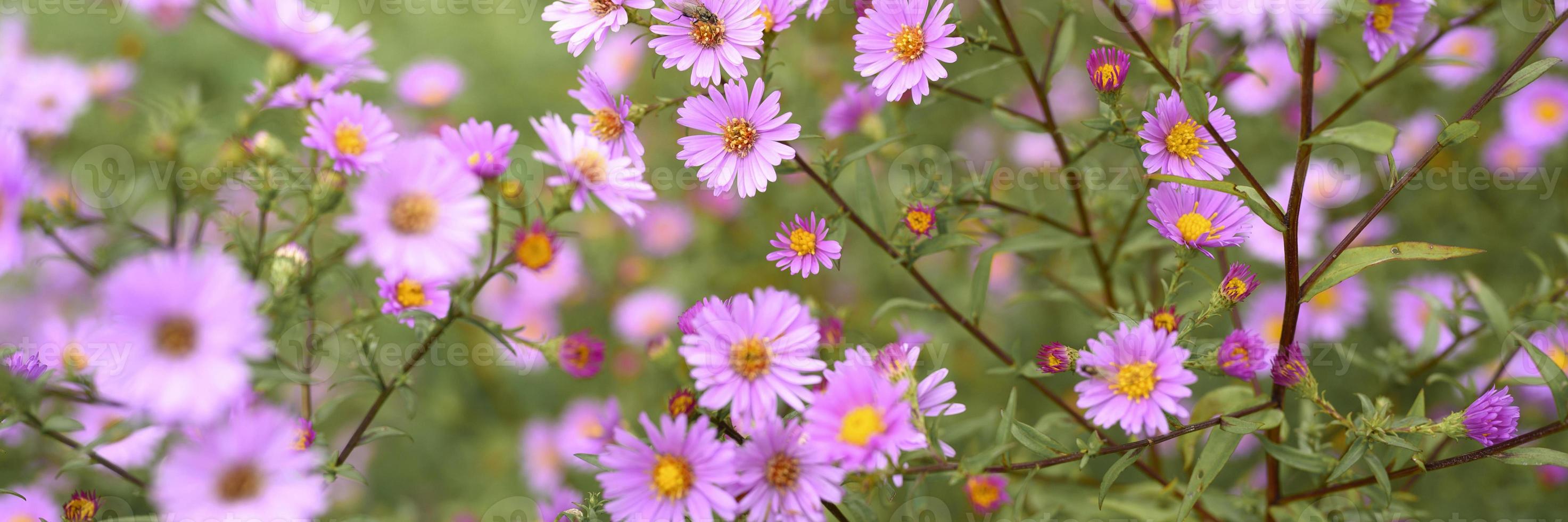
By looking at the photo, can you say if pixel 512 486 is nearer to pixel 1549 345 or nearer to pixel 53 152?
pixel 53 152

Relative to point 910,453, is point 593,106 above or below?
above

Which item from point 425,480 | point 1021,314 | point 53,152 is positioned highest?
point 53,152

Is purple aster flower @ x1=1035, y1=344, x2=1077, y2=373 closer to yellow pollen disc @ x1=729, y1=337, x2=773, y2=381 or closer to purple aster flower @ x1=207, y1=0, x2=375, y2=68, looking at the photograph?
yellow pollen disc @ x1=729, y1=337, x2=773, y2=381

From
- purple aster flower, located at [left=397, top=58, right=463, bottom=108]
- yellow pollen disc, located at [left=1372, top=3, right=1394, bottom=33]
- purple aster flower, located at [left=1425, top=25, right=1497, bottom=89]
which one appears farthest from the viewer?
purple aster flower, located at [left=397, top=58, right=463, bottom=108]

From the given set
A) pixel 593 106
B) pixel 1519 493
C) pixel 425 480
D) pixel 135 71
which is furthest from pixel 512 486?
pixel 1519 493

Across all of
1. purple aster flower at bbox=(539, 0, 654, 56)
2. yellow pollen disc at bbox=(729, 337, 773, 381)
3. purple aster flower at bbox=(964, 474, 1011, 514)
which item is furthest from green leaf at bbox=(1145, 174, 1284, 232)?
purple aster flower at bbox=(539, 0, 654, 56)

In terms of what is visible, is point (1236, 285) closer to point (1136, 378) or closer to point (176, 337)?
point (1136, 378)
